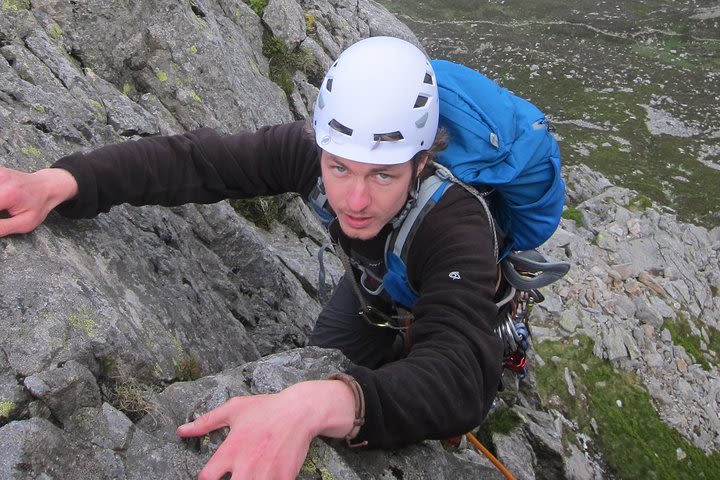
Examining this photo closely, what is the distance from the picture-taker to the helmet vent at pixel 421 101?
18.5ft

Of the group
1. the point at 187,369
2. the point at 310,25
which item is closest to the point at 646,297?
the point at 310,25

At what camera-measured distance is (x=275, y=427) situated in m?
3.74

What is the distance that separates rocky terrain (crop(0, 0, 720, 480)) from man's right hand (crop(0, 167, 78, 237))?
18 cm

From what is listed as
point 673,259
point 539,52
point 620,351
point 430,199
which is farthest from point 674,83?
point 430,199

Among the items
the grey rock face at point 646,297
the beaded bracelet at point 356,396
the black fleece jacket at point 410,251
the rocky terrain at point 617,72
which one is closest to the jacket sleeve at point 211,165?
the black fleece jacket at point 410,251

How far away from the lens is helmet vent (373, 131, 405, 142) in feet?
18.0

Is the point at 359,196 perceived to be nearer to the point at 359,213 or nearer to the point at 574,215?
the point at 359,213

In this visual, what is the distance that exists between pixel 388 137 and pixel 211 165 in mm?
2156

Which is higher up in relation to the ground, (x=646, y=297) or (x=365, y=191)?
(x=365, y=191)

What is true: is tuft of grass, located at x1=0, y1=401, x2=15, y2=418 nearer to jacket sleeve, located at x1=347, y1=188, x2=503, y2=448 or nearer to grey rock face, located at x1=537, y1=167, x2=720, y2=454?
jacket sleeve, located at x1=347, y1=188, x2=503, y2=448

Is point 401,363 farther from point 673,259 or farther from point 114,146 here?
point 673,259

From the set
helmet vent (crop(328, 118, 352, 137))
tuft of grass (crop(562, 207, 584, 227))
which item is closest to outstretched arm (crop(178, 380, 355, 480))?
helmet vent (crop(328, 118, 352, 137))

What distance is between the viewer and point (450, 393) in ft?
14.7

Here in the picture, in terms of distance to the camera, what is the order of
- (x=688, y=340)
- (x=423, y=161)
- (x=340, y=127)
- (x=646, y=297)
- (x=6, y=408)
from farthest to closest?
(x=646, y=297)
(x=688, y=340)
(x=423, y=161)
(x=340, y=127)
(x=6, y=408)
